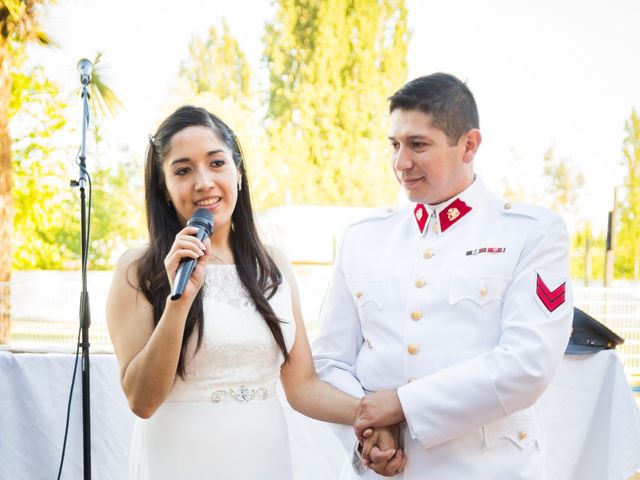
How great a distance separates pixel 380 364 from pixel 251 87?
25759 mm

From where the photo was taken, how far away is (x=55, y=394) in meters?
2.77

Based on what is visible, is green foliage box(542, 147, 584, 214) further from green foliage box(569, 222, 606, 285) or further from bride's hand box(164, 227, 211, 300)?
bride's hand box(164, 227, 211, 300)

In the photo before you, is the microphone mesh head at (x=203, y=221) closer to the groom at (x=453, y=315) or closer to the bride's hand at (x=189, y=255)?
the bride's hand at (x=189, y=255)

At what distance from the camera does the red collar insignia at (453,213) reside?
172 centimetres

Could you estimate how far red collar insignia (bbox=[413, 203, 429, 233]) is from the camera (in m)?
1.77

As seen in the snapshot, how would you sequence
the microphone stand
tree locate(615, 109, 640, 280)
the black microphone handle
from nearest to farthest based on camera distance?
the black microphone handle
the microphone stand
tree locate(615, 109, 640, 280)

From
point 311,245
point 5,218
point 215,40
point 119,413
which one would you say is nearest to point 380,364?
point 119,413

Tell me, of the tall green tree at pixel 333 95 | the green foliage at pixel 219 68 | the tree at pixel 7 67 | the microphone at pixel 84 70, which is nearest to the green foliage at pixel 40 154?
the tree at pixel 7 67

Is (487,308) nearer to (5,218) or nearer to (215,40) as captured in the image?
(5,218)

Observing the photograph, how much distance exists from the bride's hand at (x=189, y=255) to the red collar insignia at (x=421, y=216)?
595 millimetres

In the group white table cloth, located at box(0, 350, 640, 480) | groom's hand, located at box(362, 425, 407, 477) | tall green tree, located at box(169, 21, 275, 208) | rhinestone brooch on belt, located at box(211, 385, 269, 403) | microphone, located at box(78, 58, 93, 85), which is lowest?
white table cloth, located at box(0, 350, 640, 480)

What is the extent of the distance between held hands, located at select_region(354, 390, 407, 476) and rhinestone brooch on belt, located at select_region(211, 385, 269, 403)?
1.09 feet

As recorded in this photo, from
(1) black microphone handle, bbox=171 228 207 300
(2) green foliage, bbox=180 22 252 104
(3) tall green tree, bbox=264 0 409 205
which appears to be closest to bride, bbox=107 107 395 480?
(1) black microphone handle, bbox=171 228 207 300

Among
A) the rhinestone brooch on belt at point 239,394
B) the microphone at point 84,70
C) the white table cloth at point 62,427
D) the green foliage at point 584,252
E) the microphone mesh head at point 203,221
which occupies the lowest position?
the green foliage at point 584,252
